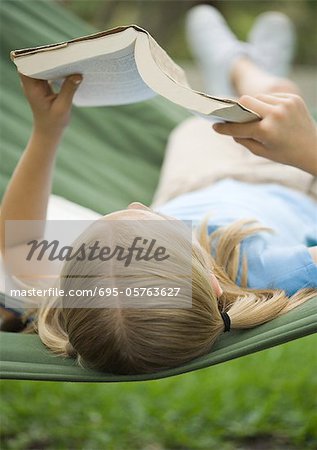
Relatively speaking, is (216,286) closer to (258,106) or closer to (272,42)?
(258,106)

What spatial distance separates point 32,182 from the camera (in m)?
1.59

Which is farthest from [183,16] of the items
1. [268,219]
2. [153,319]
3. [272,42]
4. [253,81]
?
[153,319]

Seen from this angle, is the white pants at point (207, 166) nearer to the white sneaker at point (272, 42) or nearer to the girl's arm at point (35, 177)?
the girl's arm at point (35, 177)

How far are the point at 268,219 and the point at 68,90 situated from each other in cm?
58

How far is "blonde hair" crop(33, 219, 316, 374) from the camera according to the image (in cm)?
126

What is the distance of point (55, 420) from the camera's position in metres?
2.29

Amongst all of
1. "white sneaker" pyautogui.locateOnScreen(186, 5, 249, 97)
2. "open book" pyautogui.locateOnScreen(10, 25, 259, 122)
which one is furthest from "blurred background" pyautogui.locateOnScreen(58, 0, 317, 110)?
"open book" pyautogui.locateOnScreen(10, 25, 259, 122)

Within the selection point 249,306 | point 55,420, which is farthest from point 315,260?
point 55,420

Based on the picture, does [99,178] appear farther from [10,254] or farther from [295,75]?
[295,75]

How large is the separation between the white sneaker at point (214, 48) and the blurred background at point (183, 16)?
10.1 feet

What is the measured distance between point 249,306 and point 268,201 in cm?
62

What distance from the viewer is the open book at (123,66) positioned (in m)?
1.22

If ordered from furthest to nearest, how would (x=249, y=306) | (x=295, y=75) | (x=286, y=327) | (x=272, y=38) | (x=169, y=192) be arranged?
(x=295, y=75) < (x=272, y=38) < (x=169, y=192) < (x=249, y=306) < (x=286, y=327)

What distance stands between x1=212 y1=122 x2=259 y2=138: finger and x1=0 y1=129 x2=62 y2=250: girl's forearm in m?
0.37
